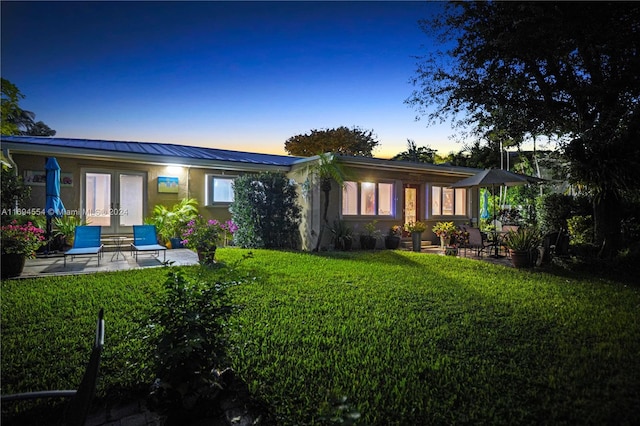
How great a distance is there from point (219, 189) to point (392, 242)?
684 centimetres

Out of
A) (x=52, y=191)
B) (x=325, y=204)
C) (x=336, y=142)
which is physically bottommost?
(x=325, y=204)

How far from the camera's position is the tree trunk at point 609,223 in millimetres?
8000

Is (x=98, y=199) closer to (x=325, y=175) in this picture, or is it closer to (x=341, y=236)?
(x=325, y=175)

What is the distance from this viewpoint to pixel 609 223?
812 cm

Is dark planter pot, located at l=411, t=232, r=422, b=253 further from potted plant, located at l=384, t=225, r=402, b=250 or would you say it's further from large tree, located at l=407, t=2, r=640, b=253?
large tree, located at l=407, t=2, r=640, b=253

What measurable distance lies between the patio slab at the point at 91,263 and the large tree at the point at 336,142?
64.7 ft

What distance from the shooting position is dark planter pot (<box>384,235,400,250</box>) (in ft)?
38.8

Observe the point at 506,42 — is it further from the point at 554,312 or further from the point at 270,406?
the point at 270,406

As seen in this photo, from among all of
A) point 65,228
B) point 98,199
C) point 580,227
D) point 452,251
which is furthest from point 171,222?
point 580,227

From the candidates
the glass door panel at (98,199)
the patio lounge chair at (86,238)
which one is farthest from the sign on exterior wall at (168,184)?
the patio lounge chair at (86,238)

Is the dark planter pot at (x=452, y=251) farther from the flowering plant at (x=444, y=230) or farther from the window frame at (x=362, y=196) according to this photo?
the window frame at (x=362, y=196)

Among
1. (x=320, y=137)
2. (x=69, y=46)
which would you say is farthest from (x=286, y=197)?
(x=320, y=137)

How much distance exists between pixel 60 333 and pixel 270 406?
9.46ft

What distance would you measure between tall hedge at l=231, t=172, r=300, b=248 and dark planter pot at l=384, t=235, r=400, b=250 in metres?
3.53
